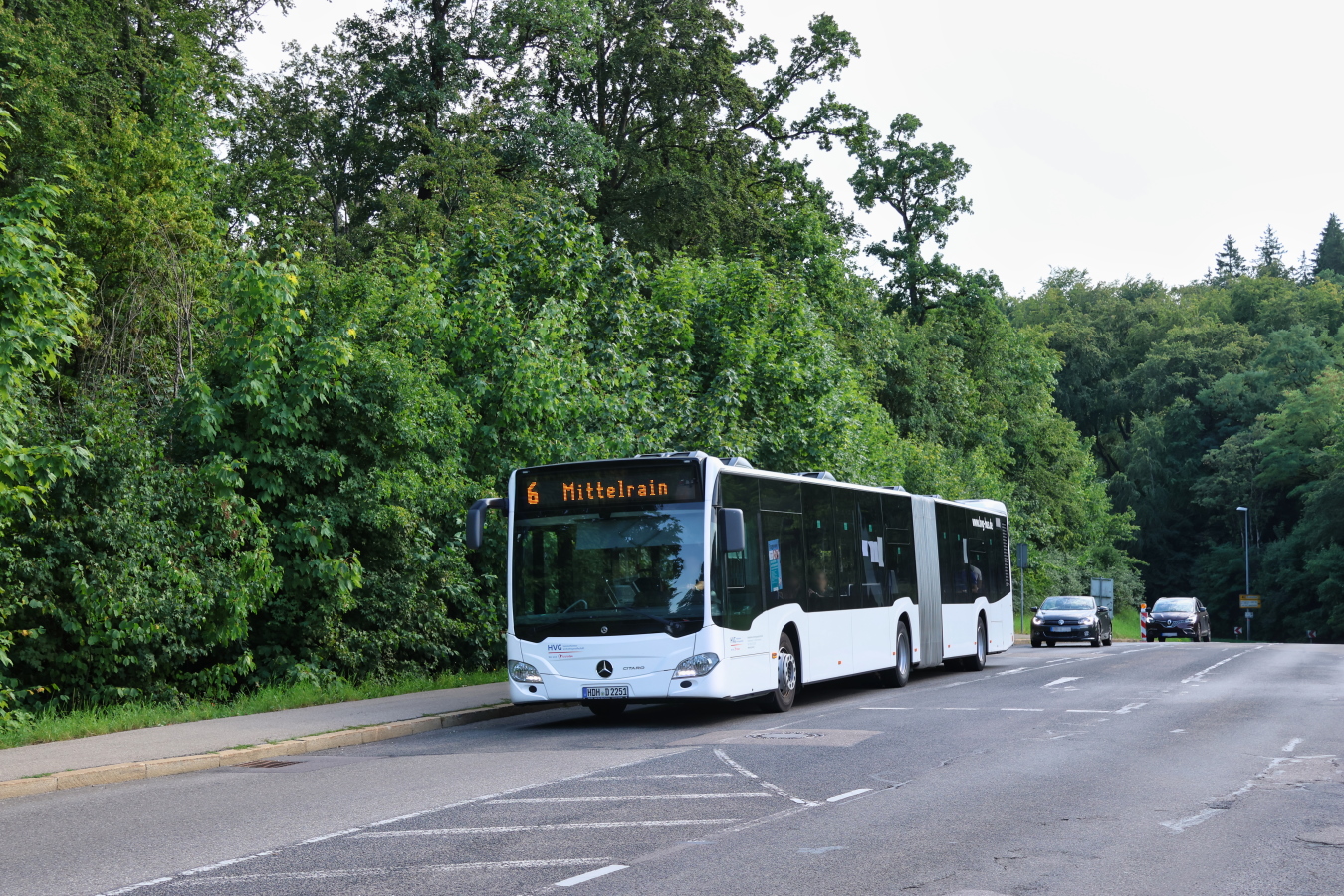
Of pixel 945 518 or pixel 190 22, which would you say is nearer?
pixel 945 518

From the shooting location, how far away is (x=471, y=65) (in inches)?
1460

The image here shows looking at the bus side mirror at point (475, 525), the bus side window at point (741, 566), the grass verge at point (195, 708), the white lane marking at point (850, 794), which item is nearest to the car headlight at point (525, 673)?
the bus side mirror at point (475, 525)

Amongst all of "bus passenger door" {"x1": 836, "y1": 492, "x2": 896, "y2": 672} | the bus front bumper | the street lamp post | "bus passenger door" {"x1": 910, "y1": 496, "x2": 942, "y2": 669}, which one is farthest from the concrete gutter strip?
the street lamp post

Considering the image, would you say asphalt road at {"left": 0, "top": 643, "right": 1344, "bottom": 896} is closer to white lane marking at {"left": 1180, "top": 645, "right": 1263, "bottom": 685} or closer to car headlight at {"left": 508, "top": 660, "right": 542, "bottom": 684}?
car headlight at {"left": 508, "top": 660, "right": 542, "bottom": 684}

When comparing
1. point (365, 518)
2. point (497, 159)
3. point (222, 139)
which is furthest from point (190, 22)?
point (365, 518)

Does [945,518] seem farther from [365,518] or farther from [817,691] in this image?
[365,518]

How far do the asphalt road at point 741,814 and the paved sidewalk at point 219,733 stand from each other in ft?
2.69

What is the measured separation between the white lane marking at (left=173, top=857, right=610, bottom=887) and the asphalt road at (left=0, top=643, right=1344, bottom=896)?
0.03 m

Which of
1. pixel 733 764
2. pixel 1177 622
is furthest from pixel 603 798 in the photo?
pixel 1177 622

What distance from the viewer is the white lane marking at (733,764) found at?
1109 centimetres

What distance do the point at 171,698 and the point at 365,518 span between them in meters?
3.56

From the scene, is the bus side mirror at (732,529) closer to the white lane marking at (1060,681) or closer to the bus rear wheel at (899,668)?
the bus rear wheel at (899,668)

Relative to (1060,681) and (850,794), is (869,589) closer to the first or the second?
(1060,681)

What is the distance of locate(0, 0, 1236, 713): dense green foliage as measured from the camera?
1603 centimetres
